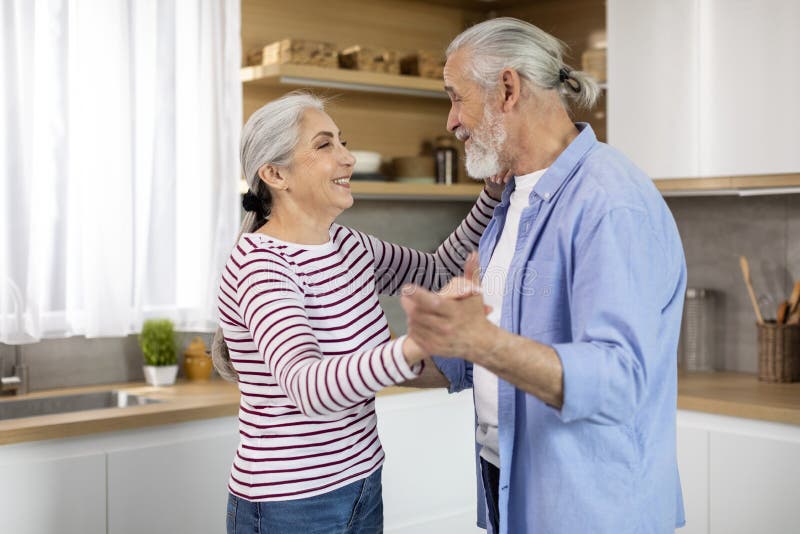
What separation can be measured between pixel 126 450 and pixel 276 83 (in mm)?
1539

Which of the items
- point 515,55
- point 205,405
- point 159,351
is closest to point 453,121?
point 515,55

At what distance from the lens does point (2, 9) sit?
2945 mm

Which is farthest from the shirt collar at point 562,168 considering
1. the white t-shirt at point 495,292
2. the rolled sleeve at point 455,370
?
the rolled sleeve at point 455,370

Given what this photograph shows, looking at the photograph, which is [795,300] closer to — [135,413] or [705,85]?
[705,85]

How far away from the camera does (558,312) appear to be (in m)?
1.58

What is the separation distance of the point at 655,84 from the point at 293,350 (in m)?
2.26

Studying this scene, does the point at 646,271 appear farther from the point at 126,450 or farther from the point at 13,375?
the point at 13,375

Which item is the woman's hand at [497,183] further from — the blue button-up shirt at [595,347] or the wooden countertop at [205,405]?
the wooden countertop at [205,405]

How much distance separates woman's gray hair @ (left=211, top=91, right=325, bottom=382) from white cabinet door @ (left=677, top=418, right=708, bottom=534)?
1776 mm

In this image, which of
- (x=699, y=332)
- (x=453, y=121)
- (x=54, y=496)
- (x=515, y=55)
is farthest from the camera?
(x=699, y=332)

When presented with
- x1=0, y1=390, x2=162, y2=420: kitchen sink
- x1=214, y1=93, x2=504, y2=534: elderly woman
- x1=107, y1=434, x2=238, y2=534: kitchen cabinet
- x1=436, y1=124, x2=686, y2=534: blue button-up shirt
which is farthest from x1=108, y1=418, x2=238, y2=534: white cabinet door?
x1=436, y1=124, x2=686, y2=534: blue button-up shirt

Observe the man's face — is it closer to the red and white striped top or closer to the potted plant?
the red and white striped top

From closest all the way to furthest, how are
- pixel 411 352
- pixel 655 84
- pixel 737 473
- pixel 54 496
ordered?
pixel 411 352 → pixel 54 496 → pixel 737 473 → pixel 655 84

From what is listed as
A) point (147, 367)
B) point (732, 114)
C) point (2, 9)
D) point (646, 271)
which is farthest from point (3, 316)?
point (732, 114)
